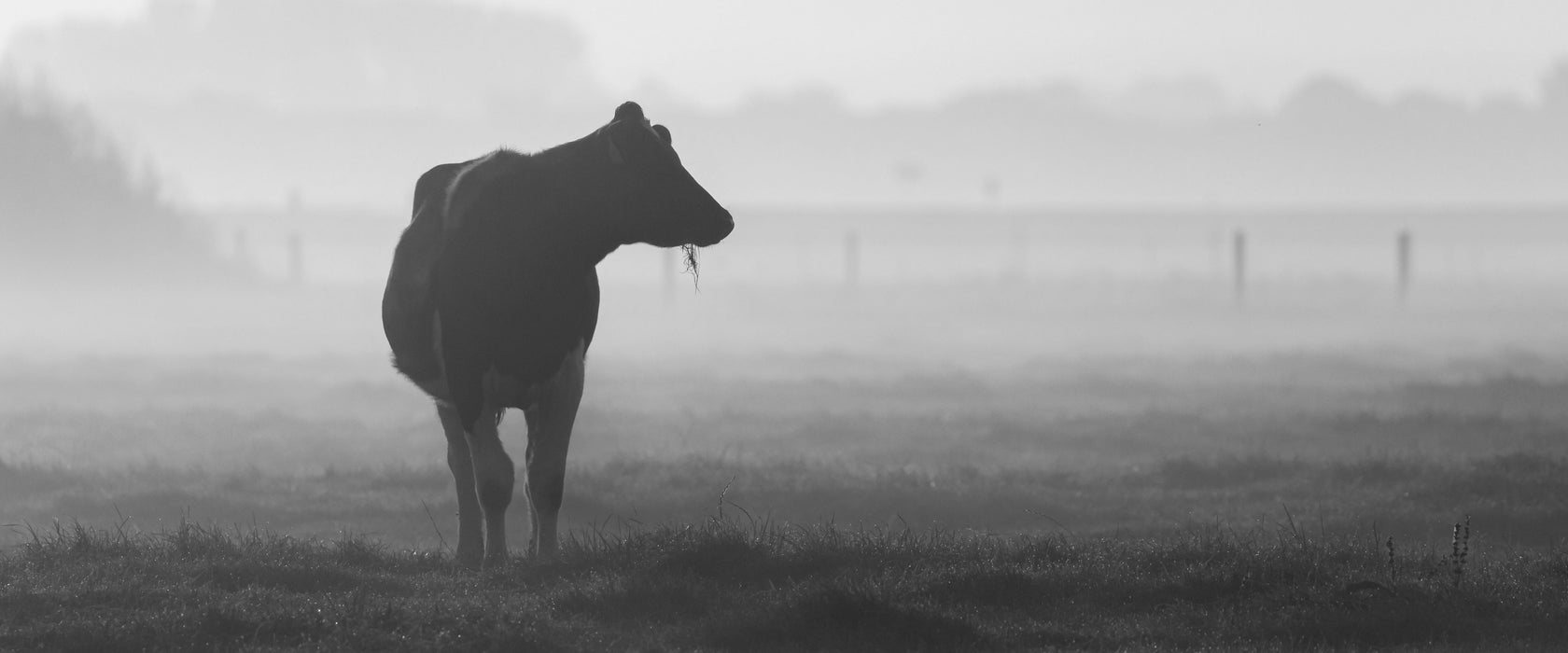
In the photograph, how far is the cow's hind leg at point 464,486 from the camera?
9664 millimetres

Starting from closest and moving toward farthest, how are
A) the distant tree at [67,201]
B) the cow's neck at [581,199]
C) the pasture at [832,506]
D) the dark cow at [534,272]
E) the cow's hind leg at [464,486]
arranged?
the pasture at [832,506], the dark cow at [534,272], the cow's neck at [581,199], the cow's hind leg at [464,486], the distant tree at [67,201]

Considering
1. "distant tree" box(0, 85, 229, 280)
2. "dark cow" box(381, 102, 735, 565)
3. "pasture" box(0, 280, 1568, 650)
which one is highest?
"distant tree" box(0, 85, 229, 280)

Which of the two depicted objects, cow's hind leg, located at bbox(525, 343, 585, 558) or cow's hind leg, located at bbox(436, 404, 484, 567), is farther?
cow's hind leg, located at bbox(436, 404, 484, 567)

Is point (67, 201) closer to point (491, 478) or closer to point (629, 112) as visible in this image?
point (491, 478)

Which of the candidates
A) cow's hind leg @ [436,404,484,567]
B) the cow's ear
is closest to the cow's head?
the cow's ear

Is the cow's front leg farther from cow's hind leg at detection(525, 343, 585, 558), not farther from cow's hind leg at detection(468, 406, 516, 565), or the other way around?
cow's hind leg at detection(525, 343, 585, 558)

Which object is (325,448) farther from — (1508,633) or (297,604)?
(1508,633)

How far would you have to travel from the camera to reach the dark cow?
30.3 feet

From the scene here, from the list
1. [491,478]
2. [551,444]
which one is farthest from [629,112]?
[491,478]

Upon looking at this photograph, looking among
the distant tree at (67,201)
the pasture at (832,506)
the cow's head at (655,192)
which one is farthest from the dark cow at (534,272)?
the distant tree at (67,201)

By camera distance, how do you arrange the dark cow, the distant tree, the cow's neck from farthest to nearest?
1. the distant tree
2. the cow's neck
3. the dark cow

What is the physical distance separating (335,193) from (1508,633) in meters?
174

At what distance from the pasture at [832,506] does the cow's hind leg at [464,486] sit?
380 mm

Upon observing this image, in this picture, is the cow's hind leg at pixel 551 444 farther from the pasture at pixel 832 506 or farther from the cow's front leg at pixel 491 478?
the pasture at pixel 832 506
